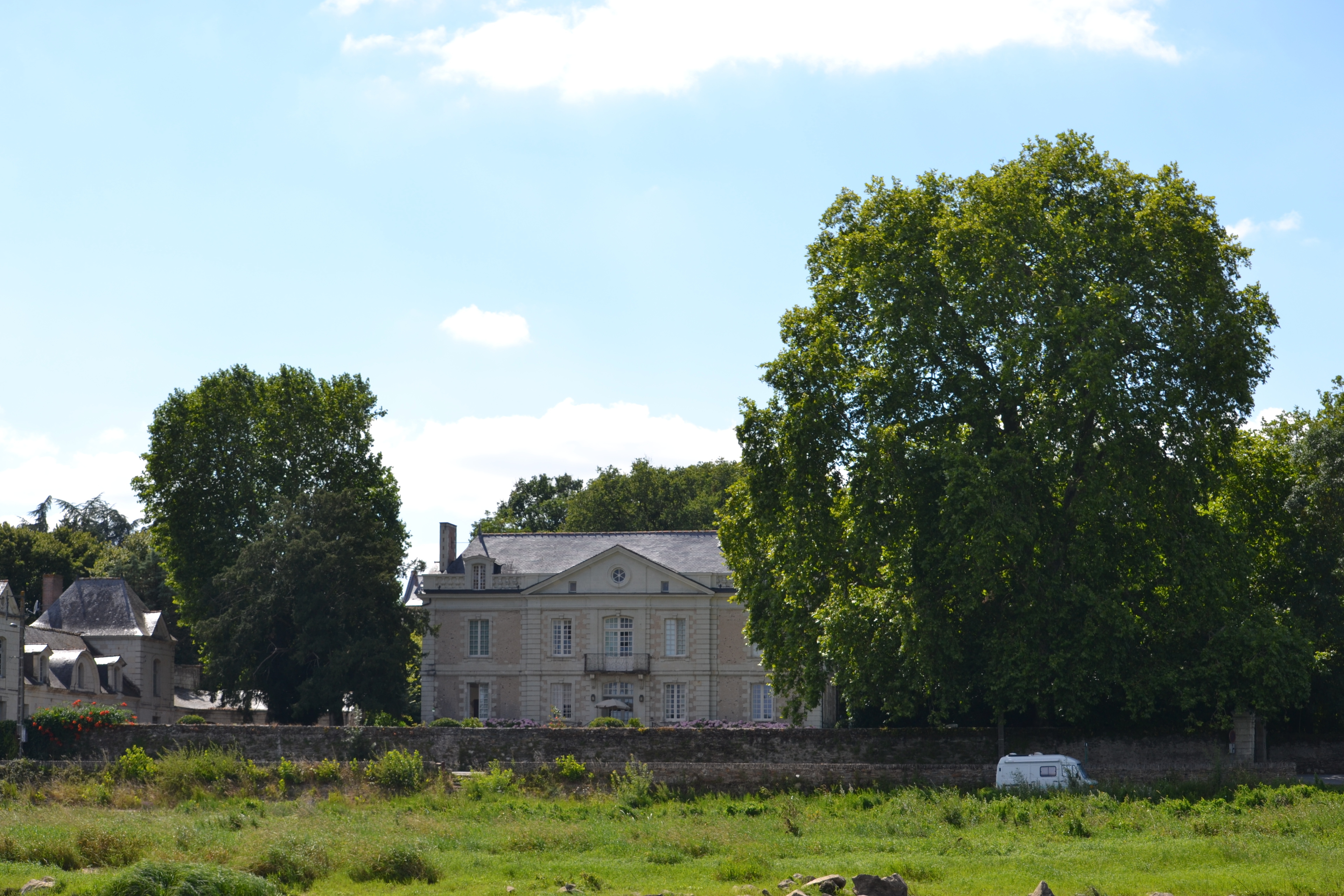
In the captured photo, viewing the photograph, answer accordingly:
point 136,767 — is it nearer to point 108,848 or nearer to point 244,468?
point 108,848

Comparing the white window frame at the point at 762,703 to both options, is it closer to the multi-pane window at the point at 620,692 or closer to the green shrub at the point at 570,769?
the multi-pane window at the point at 620,692

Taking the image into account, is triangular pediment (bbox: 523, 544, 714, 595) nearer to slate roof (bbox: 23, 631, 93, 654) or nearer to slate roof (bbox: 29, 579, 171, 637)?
slate roof (bbox: 29, 579, 171, 637)

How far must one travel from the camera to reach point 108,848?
21.6 m

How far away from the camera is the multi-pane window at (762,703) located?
55.0m

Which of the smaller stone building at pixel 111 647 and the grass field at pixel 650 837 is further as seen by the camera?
the smaller stone building at pixel 111 647

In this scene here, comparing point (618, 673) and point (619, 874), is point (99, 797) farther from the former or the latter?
point (618, 673)

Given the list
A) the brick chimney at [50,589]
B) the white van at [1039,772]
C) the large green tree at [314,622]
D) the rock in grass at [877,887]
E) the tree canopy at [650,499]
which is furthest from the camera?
the tree canopy at [650,499]

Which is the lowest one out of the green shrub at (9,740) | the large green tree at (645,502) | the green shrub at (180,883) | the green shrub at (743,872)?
the green shrub at (743,872)

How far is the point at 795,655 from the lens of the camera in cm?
3369

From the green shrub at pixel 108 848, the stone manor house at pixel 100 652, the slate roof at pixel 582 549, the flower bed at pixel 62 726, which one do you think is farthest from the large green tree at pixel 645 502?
the green shrub at pixel 108 848

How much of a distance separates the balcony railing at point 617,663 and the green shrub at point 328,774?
80.0 feet

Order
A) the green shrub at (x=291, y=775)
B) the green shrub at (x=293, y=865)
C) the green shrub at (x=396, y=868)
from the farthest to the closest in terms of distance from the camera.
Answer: the green shrub at (x=291, y=775)
the green shrub at (x=396, y=868)
the green shrub at (x=293, y=865)

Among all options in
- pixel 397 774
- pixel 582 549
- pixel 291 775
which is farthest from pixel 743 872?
pixel 582 549

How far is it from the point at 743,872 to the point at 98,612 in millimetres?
45150
